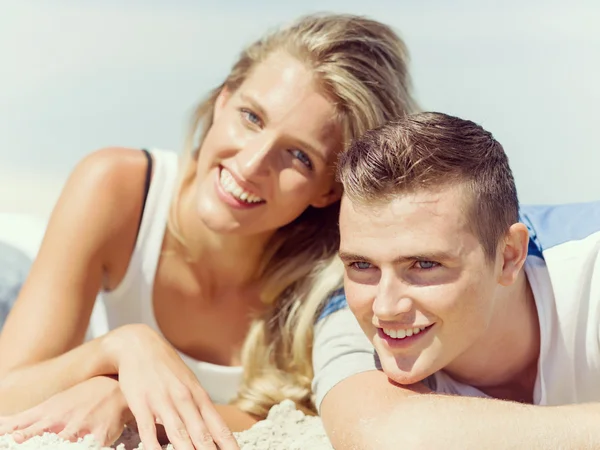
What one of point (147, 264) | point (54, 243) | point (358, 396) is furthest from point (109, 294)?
point (358, 396)

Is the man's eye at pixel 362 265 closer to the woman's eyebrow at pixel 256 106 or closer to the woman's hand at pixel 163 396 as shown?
the woman's hand at pixel 163 396

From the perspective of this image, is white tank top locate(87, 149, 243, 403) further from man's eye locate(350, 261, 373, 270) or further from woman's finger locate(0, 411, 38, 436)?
man's eye locate(350, 261, 373, 270)

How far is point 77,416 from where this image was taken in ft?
7.80

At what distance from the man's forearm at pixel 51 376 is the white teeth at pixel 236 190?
713 millimetres

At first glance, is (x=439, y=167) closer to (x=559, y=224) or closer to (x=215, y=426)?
(x=559, y=224)

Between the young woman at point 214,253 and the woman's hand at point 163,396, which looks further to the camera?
the young woman at point 214,253

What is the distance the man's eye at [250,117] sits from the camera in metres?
3.04

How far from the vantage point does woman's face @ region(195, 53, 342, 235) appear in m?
2.96

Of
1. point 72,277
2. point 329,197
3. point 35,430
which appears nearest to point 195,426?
point 35,430

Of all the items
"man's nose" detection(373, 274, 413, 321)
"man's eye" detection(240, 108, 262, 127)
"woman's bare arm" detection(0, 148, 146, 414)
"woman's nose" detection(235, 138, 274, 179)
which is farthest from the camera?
"man's eye" detection(240, 108, 262, 127)

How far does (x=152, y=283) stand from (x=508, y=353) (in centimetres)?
148

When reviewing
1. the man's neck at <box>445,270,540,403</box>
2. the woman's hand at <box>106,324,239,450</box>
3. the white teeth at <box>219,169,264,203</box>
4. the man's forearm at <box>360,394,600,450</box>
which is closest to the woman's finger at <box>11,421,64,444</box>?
the woman's hand at <box>106,324,239,450</box>

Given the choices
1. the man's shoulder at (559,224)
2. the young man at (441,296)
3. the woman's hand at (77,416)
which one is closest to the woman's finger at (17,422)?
the woman's hand at (77,416)

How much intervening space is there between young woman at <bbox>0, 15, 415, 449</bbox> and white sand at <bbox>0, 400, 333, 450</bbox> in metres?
0.10
